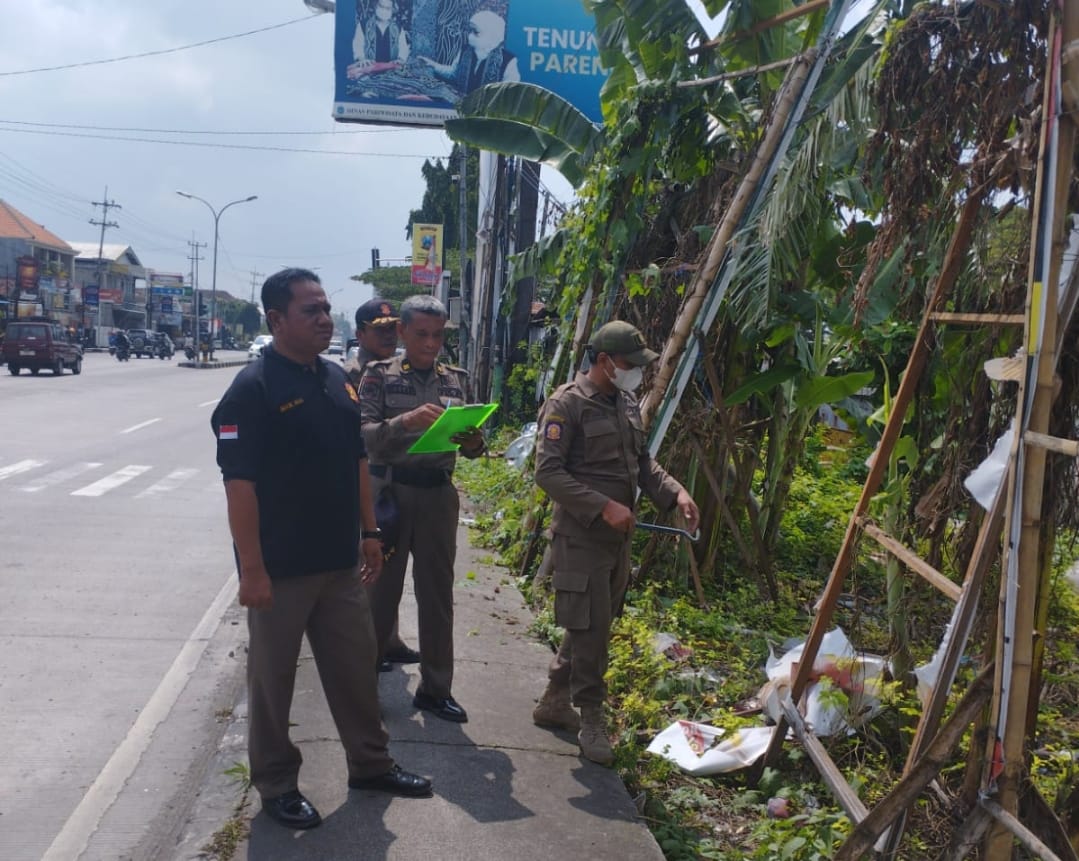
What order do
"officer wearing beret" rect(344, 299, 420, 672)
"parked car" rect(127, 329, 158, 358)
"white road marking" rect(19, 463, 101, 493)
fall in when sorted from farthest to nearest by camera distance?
"parked car" rect(127, 329, 158, 358)
"white road marking" rect(19, 463, 101, 493)
"officer wearing beret" rect(344, 299, 420, 672)

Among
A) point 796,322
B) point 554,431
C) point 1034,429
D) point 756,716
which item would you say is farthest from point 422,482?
point 796,322

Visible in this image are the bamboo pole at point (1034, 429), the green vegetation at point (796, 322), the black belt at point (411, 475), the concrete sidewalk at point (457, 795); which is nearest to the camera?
the bamboo pole at point (1034, 429)

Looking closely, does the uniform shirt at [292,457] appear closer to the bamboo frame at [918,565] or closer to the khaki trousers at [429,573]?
the khaki trousers at [429,573]

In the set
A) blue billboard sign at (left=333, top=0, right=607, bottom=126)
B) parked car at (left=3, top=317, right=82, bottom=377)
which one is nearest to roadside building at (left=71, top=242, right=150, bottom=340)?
parked car at (left=3, top=317, right=82, bottom=377)

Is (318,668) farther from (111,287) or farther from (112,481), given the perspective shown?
(111,287)

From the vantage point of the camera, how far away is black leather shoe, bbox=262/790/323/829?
3.56 metres

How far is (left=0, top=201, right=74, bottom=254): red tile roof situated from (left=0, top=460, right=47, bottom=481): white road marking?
56.0m

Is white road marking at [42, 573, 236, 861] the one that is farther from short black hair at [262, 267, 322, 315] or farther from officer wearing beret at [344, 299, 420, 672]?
short black hair at [262, 267, 322, 315]

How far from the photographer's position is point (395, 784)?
388 cm

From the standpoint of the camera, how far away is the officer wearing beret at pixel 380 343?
5.18 m

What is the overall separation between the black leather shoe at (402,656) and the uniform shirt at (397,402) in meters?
1.28

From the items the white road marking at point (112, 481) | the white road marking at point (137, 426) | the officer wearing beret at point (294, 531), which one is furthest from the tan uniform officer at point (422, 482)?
the white road marking at point (137, 426)

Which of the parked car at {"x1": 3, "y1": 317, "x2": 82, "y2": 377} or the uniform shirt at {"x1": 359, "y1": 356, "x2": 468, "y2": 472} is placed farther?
the parked car at {"x1": 3, "y1": 317, "x2": 82, "y2": 377}

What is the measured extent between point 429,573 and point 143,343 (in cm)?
6002
